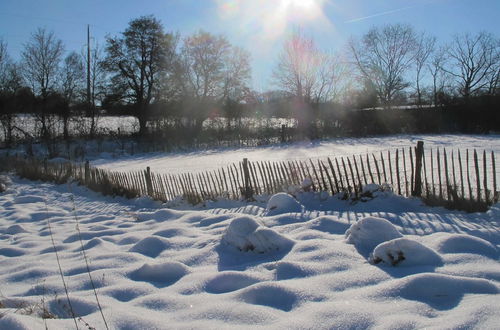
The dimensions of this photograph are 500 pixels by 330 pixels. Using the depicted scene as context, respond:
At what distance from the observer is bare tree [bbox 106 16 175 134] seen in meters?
22.9

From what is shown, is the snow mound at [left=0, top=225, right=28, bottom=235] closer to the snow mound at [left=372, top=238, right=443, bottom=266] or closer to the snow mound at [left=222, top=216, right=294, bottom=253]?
the snow mound at [left=222, top=216, right=294, bottom=253]

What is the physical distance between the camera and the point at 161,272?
9.96 feet

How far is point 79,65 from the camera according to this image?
2412 cm

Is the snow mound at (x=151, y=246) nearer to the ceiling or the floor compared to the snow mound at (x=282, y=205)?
nearer to the floor

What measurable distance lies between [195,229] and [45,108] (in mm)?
21143

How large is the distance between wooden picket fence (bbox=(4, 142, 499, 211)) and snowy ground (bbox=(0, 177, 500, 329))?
357mm

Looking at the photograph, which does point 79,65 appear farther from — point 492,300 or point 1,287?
point 492,300

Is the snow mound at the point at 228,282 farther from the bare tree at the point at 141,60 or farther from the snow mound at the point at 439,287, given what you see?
the bare tree at the point at 141,60

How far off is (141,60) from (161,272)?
22913mm

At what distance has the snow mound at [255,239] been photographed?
3443 millimetres

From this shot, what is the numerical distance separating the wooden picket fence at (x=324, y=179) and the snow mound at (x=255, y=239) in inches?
78.5

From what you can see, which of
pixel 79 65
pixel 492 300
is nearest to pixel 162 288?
pixel 492 300

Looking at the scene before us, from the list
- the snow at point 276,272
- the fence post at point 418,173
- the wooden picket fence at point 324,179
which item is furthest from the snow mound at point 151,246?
the fence post at point 418,173

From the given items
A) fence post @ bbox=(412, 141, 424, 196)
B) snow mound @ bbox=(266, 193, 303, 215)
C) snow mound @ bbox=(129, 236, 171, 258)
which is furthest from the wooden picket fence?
snow mound @ bbox=(129, 236, 171, 258)
